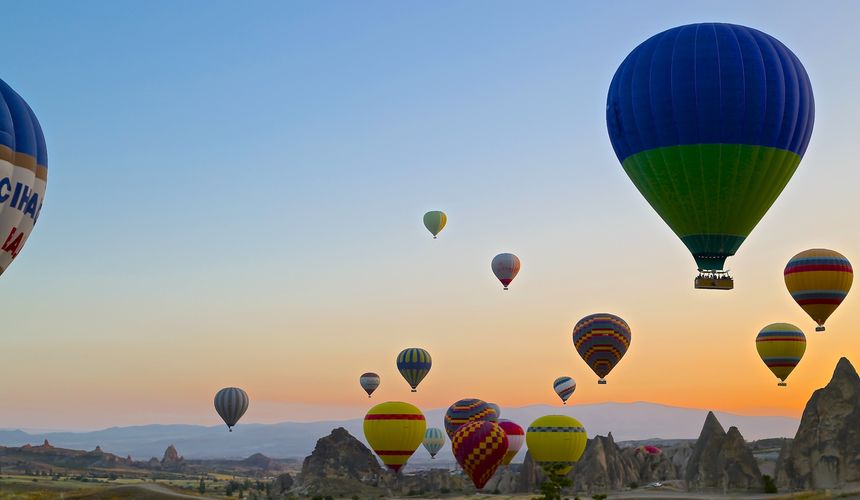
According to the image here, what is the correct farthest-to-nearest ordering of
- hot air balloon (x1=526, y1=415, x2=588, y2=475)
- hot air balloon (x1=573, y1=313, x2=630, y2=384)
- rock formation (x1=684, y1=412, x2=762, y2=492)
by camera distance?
1. hot air balloon (x1=573, y1=313, x2=630, y2=384)
2. hot air balloon (x1=526, y1=415, x2=588, y2=475)
3. rock formation (x1=684, y1=412, x2=762, y2=492)

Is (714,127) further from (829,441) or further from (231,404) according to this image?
(231,404)

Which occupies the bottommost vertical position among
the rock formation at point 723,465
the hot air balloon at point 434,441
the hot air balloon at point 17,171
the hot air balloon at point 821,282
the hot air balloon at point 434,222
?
the rock formation at point 723,465

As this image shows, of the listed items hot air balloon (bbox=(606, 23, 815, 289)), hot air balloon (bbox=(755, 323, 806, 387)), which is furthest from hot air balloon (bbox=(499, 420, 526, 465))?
hot air balloon (bbox=(606, 23, 815, 289))

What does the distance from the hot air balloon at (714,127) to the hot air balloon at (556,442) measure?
3419 centimetres

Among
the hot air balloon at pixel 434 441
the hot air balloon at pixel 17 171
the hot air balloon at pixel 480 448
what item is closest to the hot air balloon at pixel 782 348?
the hot air balloon at pixel 480 448

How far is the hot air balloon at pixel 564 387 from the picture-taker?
371 feet

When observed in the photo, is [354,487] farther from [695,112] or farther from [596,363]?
[695,112]

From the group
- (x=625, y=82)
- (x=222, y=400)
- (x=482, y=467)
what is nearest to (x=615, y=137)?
(x=625, y=82)

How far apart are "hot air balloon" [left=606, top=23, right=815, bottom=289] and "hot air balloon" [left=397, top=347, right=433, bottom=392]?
58.1m

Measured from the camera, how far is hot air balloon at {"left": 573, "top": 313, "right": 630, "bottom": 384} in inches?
3297

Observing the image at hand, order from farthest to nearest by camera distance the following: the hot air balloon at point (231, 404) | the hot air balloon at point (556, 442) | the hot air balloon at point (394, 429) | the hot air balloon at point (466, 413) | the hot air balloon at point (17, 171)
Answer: the hot air balloon at point (231, 404), the hot air balloon at point (466, 413), the hot air balloon at point (556, 442), the hot air balloon at point (394, 429), the hot air balloon at point (17, 171)

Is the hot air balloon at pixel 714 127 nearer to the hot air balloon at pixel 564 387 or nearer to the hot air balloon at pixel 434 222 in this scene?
the hot air balloon at pixel 434 222

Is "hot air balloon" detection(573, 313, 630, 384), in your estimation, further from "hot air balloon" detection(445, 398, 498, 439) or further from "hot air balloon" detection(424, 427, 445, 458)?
"hot air balloon" detection(424, 427, 445, 458)

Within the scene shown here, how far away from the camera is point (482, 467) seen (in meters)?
72.9
